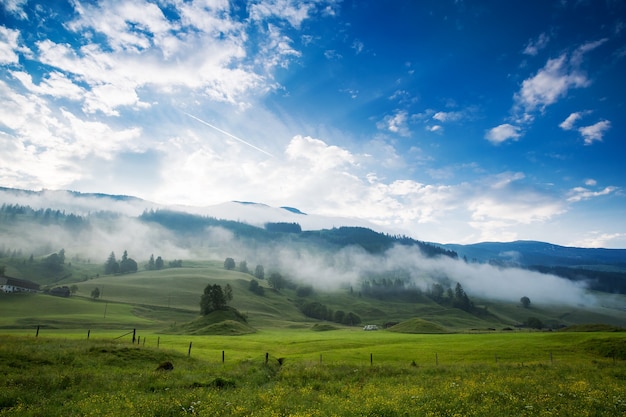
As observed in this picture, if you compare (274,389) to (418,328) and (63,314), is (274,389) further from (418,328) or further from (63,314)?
(63,314)

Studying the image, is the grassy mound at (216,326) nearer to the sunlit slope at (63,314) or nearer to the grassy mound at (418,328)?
the sunlit slope at (63,314)

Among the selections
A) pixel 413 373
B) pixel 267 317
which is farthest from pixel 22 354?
pixel 267 317

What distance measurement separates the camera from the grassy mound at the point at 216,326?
110875mm

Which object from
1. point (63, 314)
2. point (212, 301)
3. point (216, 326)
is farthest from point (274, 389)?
point (63, 314)

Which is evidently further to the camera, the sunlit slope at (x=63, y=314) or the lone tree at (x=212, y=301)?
the lone tree at (x=212, y=301)

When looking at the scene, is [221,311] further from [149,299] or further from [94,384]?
→ [94,384]

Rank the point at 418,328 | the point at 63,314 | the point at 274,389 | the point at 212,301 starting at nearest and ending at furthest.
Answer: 1. the point at 274,389
2. the point at 63,314
3. the point at 418,328
4. the point at 212,301

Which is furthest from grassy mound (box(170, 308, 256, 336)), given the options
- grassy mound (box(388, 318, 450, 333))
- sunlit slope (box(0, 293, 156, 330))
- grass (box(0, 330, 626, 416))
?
grass (box(0, 330, 626, 416))

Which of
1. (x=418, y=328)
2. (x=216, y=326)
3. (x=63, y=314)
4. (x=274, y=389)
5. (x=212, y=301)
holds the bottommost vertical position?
(x=418, y=328)

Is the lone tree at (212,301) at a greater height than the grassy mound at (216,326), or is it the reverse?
the lone tree at (212,301)

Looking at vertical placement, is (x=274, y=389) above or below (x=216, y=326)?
above

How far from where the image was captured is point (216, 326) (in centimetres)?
11506

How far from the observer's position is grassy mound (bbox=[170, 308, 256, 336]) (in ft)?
364

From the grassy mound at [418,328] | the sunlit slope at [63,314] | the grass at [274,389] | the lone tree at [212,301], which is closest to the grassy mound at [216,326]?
the lone tree at [212,301]
